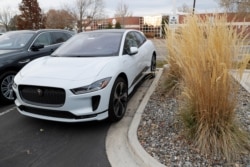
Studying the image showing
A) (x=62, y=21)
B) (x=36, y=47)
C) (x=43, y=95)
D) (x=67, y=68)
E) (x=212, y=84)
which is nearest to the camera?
(x=212, y=84)

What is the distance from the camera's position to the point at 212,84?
2.83 metres

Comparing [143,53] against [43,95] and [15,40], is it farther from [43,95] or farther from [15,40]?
[15,40]

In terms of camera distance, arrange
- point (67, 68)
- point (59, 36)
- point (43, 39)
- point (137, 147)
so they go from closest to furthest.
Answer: point (137, 147), point (67, 68), point (43, 39), point (59, 36)

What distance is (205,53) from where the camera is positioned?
2.82m

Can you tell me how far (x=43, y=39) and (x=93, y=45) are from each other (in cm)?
232

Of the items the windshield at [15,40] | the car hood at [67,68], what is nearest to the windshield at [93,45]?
the car hood at [67,68]

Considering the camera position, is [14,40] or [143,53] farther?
[14,40]

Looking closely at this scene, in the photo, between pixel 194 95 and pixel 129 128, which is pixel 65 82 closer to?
pixel 129 128

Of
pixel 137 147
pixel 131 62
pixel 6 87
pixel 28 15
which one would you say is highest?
pixel 28 15

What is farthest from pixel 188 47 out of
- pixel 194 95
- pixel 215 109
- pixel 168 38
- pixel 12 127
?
pixel 12 127

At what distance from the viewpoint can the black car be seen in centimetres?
511

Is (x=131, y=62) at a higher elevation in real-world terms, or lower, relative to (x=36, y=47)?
lower

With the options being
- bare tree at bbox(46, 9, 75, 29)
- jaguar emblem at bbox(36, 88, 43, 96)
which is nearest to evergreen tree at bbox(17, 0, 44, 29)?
Answer: bare tree at bbox(46, 9, 75, 29)

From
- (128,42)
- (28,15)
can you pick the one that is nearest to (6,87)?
(128,42)
